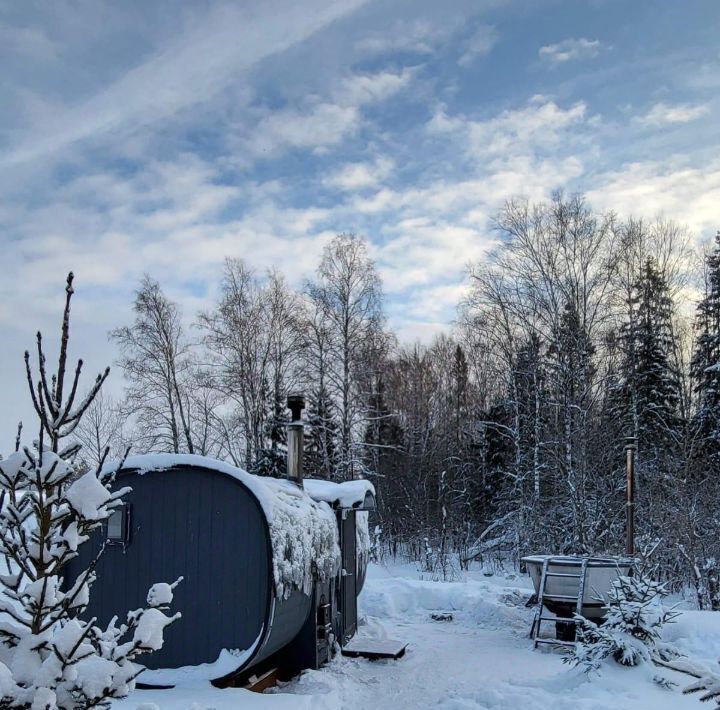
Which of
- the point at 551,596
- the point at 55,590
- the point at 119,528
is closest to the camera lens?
the point at 55,590

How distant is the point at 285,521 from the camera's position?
21.6 feet

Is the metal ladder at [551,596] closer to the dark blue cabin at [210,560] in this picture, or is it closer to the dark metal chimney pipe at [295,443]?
the dark blue cabin at [210,560]

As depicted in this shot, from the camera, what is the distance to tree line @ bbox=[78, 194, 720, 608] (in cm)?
1664

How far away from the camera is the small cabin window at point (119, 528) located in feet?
22.0

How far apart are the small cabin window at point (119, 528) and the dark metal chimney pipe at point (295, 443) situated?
2.01 meters

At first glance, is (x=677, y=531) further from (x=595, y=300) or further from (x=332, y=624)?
(x=332, y=624)

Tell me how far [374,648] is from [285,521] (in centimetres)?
293

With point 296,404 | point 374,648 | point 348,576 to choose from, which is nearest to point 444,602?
point 348,576

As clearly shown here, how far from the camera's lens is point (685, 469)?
15.0m

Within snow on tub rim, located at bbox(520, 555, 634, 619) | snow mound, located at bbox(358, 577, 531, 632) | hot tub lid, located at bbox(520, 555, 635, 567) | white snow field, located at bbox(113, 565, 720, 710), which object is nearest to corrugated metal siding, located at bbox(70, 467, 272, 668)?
white snow field, located at bbox(113, 565, 720, 710)

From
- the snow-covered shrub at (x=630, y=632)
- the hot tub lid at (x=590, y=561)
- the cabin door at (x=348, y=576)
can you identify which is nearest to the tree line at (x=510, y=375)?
the hot tub lid at (x=590, y=561)

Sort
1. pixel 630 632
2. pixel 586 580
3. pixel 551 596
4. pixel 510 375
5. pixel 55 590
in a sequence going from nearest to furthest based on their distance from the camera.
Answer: pixel 55 590
pixel 630 632
pixel 586 580
pixel 551 596
pixel 510 375

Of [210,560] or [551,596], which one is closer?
[210,560]

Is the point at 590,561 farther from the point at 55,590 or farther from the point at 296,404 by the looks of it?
the point at 55,590
